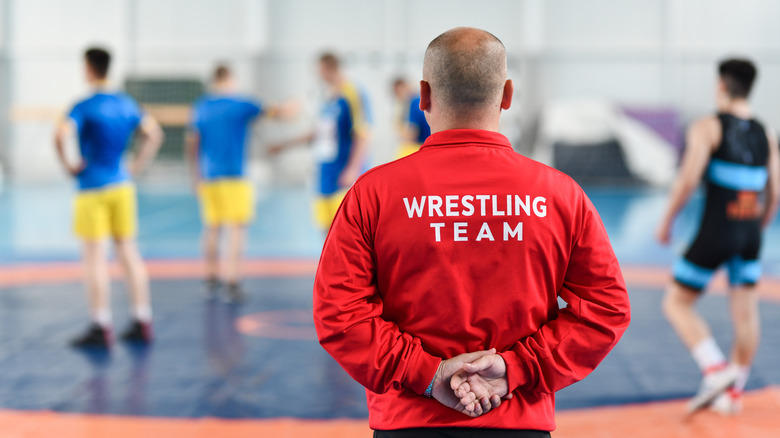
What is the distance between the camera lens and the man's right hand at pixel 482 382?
1731mm

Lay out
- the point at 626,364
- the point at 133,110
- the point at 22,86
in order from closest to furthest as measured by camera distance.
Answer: the point at 626,364 < the point at 133,110 < the point at 22,86

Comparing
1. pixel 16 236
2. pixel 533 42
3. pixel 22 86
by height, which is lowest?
pixel 16 236

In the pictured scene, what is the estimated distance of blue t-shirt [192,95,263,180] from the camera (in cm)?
719

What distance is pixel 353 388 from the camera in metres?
4.46

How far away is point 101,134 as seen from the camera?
17.5ft

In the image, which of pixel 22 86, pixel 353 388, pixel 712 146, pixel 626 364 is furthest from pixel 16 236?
pixel 22 86

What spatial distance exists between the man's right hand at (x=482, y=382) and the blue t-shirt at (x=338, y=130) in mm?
5301

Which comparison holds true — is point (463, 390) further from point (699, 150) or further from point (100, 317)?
point (100, 317)

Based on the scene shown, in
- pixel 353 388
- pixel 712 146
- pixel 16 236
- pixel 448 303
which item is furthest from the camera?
pixel 16 236

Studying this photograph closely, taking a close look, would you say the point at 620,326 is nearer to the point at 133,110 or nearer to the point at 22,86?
the point at 133,110

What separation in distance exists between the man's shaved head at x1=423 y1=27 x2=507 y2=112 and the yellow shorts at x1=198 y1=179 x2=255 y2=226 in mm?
5589

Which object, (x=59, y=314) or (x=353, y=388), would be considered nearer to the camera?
(x=353, y=388)

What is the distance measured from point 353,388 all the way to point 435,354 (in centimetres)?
275

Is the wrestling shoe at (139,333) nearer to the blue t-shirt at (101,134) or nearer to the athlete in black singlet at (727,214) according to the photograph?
the blue t-shirt at (101,134)
